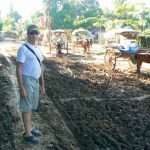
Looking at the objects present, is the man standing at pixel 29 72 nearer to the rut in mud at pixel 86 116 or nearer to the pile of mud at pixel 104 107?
the rut in mud at pixel 86 116

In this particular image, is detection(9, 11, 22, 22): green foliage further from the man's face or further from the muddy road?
the man's face

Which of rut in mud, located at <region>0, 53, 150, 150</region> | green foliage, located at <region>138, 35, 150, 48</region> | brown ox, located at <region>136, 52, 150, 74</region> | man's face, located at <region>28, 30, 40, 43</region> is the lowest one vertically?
rut in mud, located at <region>0, 53, 150, 150</region>

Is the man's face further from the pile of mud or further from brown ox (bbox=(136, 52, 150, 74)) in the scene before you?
brown ox (bbox=(136, 52, 150, 74))

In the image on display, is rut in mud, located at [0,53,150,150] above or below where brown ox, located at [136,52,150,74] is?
below

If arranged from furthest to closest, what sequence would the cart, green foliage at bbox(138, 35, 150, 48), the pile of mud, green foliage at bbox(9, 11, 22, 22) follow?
green foliage at bbox(9, 11, 22, 22) < green foliage at bbox(138, 35, 150, 48) < the cart < the pile of mud

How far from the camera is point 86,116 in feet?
24.9

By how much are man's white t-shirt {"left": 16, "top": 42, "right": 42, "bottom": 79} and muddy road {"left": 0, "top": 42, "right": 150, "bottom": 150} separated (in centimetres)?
125

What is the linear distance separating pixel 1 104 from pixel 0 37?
133ft

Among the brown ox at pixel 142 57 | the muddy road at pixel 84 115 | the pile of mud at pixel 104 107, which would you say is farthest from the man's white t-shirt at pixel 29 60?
the brown ox at pixel 142 57

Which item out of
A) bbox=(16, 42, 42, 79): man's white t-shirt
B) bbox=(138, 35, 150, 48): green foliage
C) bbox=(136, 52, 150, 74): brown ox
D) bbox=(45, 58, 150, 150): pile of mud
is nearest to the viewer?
bbox=(16, 42, 42, 79): man's white t-shirt

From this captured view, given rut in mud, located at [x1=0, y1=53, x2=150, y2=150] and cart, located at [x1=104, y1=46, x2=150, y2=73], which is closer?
rut in mud, located at [x1=0, y1=53, x2=150, y2=150]

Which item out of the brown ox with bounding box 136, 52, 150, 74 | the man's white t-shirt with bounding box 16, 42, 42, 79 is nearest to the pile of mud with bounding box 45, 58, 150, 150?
the brown ox with bounding box 136, 52, 150, 74

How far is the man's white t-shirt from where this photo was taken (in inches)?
217

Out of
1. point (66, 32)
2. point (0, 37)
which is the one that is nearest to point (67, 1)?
point (0, 37)
